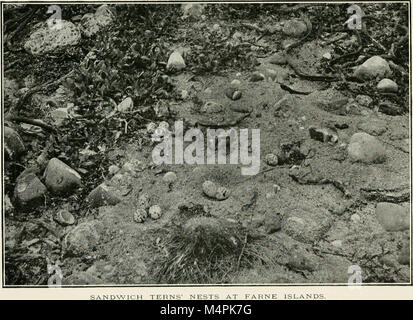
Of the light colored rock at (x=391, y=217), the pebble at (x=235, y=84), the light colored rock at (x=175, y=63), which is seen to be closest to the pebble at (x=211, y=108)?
the pebble at (x=235, y=84)

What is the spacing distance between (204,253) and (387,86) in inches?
50.9

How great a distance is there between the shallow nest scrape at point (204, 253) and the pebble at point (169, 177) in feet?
0.79

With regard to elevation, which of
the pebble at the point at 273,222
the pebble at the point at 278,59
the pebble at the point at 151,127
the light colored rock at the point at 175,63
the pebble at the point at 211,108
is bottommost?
Result: the pebble at the point at 273,222

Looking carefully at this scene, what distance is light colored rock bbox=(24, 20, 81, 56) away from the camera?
243 centimetres

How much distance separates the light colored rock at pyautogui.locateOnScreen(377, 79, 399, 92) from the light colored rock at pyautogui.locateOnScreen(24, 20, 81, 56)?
5.34ft

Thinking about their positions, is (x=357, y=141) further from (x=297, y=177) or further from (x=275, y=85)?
(x=275, y=85)

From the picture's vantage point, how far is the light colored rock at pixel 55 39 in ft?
7.98

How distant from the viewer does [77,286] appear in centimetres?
229

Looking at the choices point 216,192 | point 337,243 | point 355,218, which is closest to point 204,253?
Answer: point 216,192

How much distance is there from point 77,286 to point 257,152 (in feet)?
3.73

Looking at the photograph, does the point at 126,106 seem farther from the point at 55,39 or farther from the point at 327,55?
the point at 327,55

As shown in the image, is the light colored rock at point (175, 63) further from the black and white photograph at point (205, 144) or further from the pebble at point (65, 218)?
the pebble at point (65, 218)

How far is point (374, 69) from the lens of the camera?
240 centimetres

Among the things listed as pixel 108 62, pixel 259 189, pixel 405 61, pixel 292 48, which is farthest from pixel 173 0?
pixel 405 61
